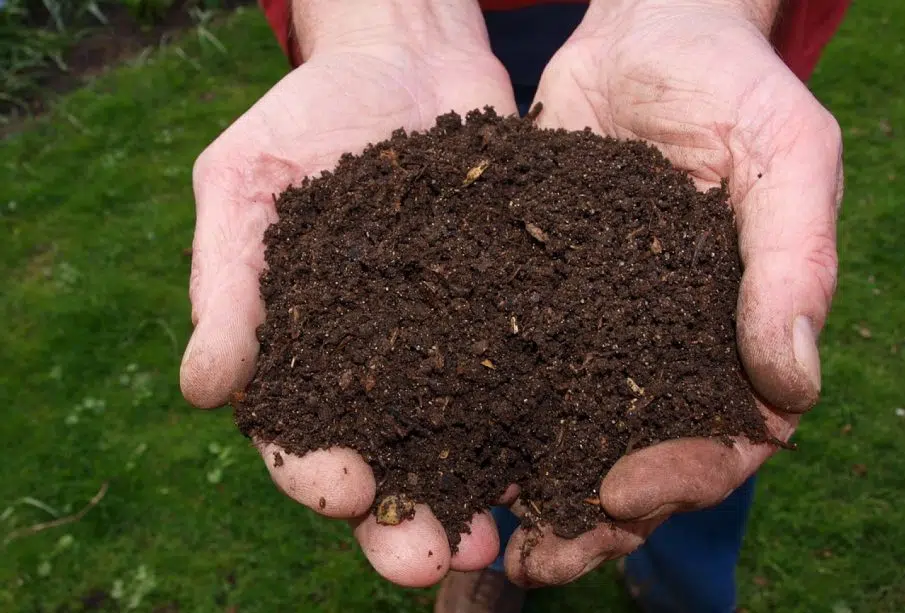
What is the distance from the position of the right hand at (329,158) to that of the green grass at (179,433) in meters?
1.48

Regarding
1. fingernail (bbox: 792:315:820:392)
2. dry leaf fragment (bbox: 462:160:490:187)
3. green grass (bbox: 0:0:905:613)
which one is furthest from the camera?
green grass (bbox: 0:0:905:613)

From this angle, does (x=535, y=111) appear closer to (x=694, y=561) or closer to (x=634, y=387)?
(x=634, y=387)

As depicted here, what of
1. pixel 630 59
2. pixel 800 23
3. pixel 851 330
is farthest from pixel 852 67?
pixel 630 59

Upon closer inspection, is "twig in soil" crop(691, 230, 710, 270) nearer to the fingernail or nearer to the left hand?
the left hand

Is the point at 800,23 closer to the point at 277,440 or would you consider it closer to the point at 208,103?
the point at 277,440

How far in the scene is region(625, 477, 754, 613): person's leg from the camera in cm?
268

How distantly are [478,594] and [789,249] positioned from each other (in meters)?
1.91

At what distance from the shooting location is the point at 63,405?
371cm

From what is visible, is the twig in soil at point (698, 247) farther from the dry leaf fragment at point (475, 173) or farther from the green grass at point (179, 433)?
the green grass at point (179, 433)

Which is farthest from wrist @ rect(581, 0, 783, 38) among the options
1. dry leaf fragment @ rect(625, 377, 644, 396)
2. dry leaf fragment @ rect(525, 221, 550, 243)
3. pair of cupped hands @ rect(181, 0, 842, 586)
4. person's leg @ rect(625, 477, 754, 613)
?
person's leg @ rect(625, 477, 754, 613)

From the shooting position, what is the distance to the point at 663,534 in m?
2.95

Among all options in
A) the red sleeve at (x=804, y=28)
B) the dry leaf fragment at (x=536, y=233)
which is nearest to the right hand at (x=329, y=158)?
the dry leaf fragment at (x=536, y=233)

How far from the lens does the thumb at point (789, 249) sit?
5.46ft

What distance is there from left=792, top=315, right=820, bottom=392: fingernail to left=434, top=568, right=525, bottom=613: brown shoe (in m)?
1.76
